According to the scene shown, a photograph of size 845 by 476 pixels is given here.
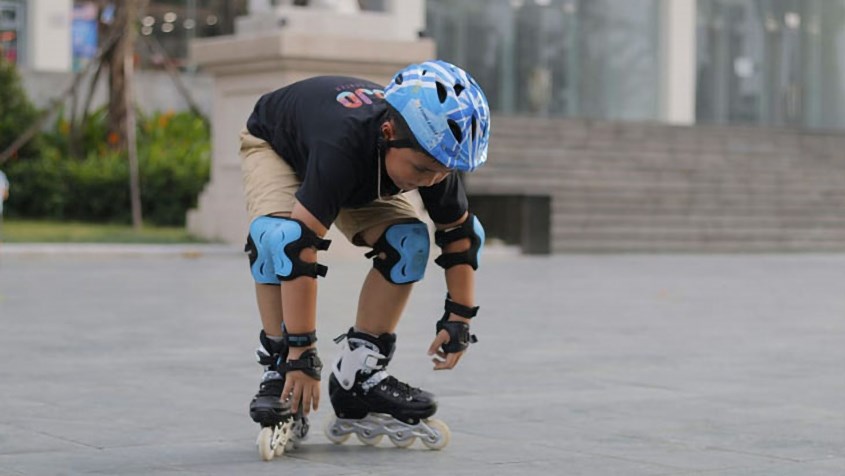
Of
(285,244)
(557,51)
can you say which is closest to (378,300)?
(285,244)

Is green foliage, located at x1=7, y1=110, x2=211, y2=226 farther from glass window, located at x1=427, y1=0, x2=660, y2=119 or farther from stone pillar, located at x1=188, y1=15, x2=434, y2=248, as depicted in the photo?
glass window, located at x1=427, y1=0, x2=660, y2=119

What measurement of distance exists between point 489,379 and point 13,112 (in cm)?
1736

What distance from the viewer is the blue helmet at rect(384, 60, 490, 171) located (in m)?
4.60

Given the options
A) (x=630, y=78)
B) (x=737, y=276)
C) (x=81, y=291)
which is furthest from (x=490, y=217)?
(x=630, y=78)

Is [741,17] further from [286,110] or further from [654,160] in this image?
[286,110]

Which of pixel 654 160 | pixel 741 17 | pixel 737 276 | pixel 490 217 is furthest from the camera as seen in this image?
pixel 741 17

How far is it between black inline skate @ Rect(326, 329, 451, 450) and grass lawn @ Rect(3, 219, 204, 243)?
13452 millimetres

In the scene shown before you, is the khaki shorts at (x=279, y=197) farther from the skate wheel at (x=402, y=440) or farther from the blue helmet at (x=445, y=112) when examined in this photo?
the skate wheel at (x=402, y=440)

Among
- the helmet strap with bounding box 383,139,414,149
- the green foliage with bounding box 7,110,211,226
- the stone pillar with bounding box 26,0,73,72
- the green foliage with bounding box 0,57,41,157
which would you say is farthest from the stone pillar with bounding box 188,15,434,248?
the stone pillar with bounding box 26,0,73,72

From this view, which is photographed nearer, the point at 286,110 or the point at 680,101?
the point at 286,110

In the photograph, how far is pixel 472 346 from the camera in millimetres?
8523

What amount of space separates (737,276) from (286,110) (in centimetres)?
1160

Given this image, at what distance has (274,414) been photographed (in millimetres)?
4840

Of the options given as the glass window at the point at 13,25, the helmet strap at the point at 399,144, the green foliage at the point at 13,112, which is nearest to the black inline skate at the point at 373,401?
the helmet strap at the point at 399,144
